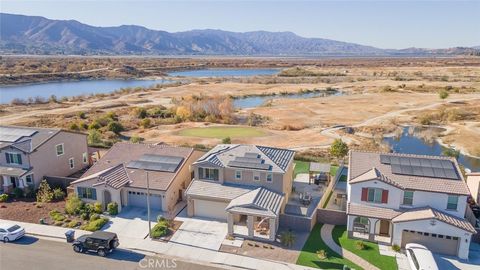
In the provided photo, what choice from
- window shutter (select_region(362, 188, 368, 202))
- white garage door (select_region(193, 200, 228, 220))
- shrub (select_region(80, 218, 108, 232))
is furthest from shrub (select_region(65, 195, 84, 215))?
window shutter (select_region(362, 188, 368, 202))

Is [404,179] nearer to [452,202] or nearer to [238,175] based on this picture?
[452,202]

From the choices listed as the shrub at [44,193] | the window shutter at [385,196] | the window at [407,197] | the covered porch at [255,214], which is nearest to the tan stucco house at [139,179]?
the shrub at [44,193]

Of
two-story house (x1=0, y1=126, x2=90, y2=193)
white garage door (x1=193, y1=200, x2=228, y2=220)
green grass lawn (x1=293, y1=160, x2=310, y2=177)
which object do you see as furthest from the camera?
green grass lawn (x1=293, y1=160, x2=310, y2=177)

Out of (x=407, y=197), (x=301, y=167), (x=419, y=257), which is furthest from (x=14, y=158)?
(x=419, y=257)

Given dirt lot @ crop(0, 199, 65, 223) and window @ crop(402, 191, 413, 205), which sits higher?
window @ crop(402, 191, 413, 205)

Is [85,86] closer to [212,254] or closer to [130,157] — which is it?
[130,157]

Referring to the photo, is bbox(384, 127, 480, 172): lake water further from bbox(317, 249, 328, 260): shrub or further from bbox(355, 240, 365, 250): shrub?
bbox(317, 249, 328, 260): shrub

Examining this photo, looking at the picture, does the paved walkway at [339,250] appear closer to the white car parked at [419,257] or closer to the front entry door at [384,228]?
the white car parked at [419,257]

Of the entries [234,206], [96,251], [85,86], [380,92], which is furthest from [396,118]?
[85,86]
